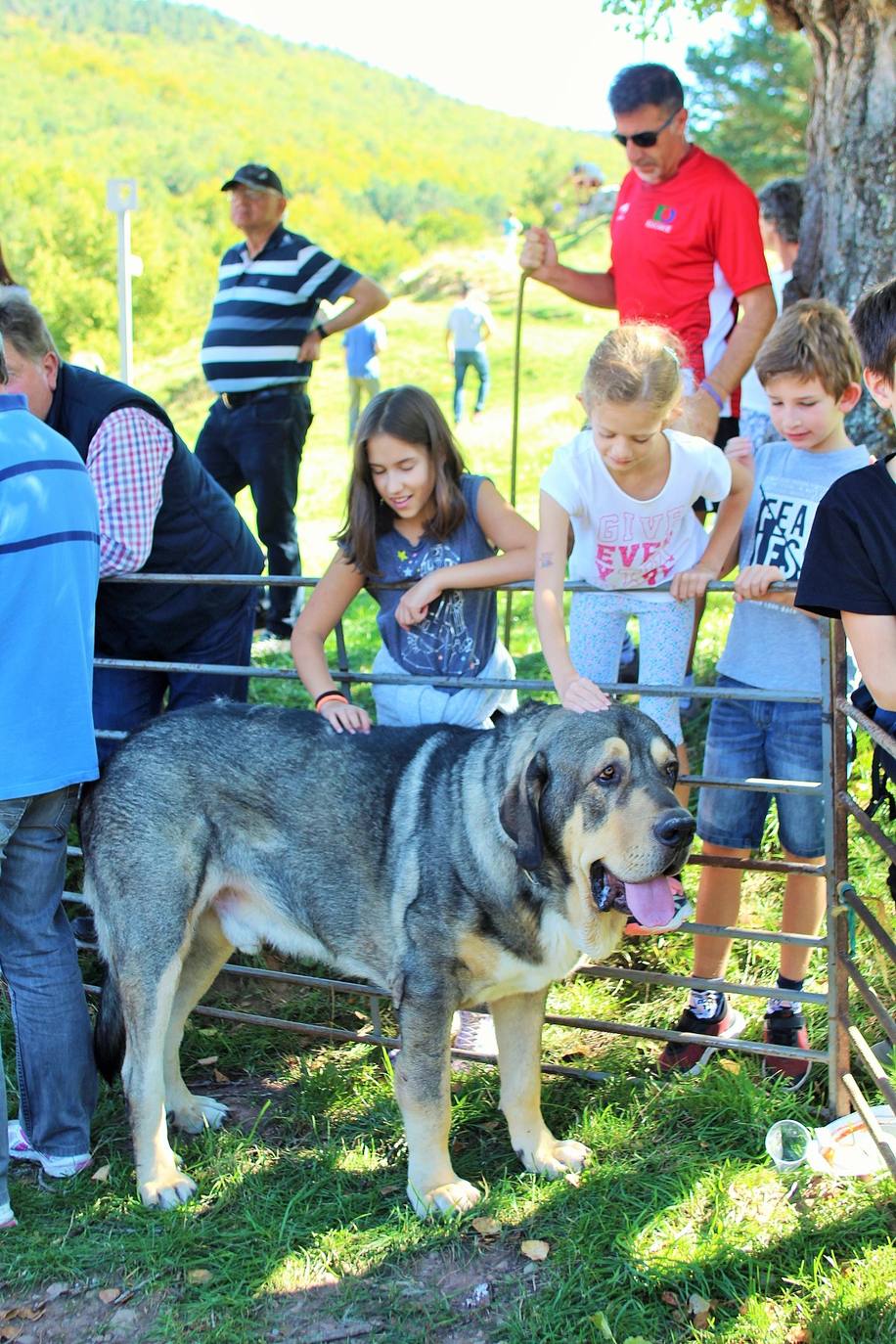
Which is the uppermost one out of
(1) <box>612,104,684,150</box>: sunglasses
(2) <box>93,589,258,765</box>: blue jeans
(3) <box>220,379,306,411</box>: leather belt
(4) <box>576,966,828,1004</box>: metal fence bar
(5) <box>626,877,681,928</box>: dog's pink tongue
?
(1) <box>612,104,684,150</box>: sunglasses

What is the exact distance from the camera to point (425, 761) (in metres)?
3.57

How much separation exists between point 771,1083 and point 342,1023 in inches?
62.0

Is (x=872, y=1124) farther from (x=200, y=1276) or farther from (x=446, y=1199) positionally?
(x=200, y=1276)

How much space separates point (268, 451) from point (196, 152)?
77262 millimetres

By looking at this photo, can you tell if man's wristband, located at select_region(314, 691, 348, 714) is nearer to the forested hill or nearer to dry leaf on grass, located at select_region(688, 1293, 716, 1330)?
dry leaf on grass, located at select_region(688, 1293, 716, 1330)

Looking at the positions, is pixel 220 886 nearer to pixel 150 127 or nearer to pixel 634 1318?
pixel 634 1318

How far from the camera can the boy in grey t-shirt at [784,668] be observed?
3768 mm

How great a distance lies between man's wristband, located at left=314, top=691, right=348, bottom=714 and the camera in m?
3.86

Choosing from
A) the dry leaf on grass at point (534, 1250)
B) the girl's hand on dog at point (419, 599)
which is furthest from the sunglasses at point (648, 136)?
the dry leaf on grass at point (534, 1250)

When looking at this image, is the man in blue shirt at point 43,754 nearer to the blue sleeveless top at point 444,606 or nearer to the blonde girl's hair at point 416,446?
the blonde girl's hair at point 416,446

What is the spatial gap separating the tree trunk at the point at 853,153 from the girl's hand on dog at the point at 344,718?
3.10 meters

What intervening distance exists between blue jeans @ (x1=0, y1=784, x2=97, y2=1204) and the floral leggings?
1.67 meters

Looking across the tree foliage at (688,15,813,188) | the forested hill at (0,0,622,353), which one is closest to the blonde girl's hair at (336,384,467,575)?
the tree foliage at (688,15,813,188)

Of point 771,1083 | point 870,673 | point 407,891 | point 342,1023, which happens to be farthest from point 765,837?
point 870,673
